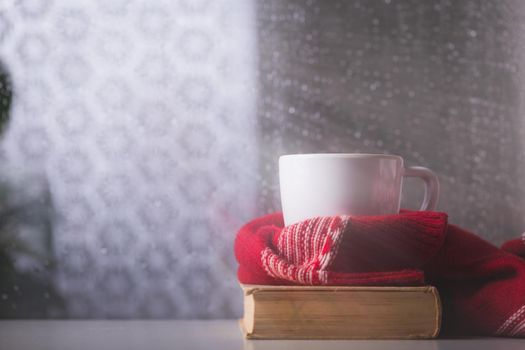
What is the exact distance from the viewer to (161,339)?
0.64 m

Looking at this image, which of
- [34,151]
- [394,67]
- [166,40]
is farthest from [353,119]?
[34,151]

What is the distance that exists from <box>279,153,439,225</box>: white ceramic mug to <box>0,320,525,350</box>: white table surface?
13 centimetres

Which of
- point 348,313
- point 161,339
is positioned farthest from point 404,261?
point 161,339

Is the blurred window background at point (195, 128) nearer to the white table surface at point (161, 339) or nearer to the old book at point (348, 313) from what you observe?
the white table surface at point (161, 339)

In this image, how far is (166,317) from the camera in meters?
0.81

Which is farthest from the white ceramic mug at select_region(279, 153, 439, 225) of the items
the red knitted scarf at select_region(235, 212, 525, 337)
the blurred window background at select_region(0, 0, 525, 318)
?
the blurred window background at select_region(0, 0, 525, 318)

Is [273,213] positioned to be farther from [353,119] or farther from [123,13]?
[123,13]

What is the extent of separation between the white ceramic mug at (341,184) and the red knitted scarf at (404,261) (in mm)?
34

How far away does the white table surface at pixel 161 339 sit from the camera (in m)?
0.59

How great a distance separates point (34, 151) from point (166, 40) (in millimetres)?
209

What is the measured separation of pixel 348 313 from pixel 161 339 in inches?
7.1

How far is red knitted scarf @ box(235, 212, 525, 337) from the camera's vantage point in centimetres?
61

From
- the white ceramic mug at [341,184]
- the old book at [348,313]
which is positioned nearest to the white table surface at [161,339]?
the old book at [348,313]

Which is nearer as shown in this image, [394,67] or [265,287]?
[265,287]
